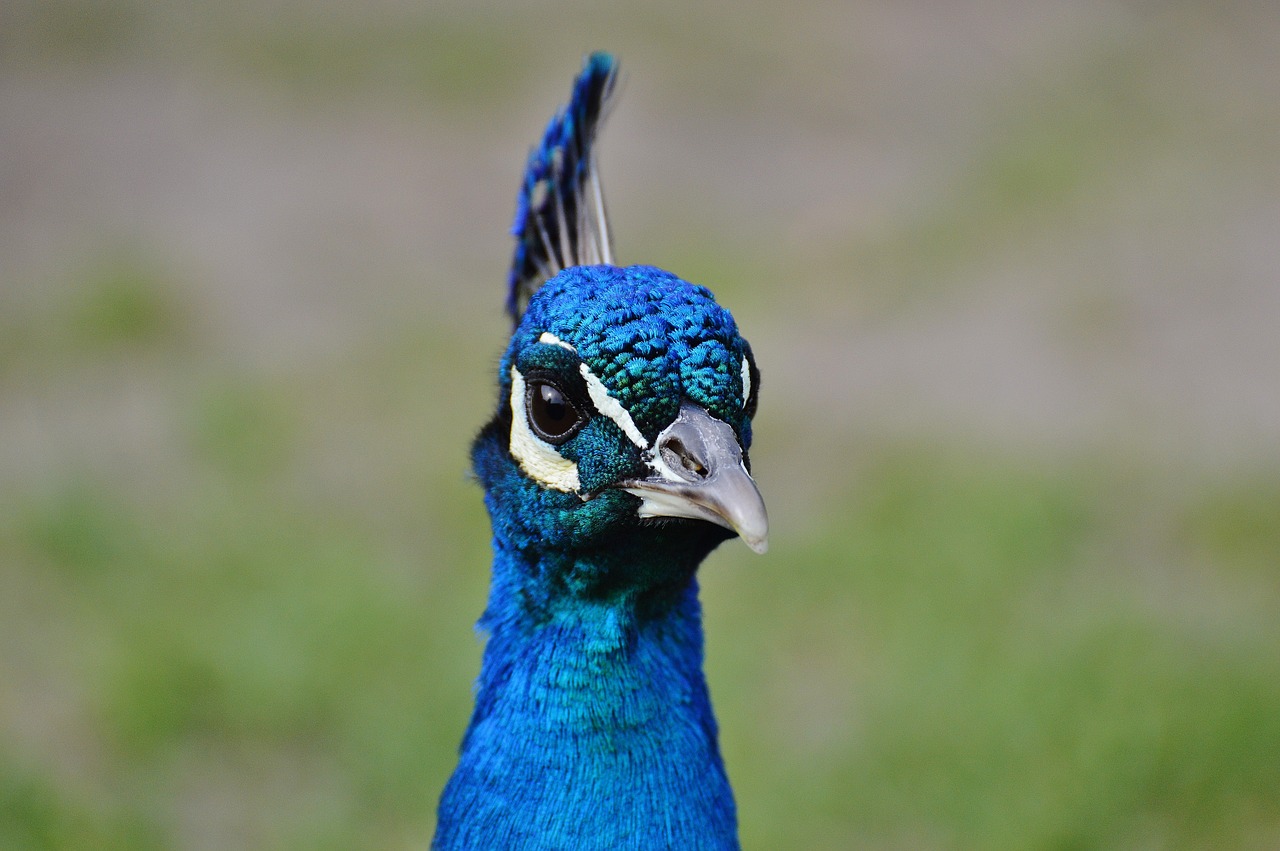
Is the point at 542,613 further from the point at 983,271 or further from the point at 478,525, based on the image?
the point at 983,271

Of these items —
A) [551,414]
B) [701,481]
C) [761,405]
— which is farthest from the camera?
[761,405]

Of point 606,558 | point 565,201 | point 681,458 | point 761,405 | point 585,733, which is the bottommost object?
point 585,733

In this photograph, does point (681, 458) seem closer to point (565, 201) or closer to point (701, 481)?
point (701, 481)

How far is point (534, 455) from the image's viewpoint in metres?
1.49

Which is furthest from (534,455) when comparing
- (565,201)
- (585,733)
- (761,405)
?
(761,405)

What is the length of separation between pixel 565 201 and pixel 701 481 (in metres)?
0.72

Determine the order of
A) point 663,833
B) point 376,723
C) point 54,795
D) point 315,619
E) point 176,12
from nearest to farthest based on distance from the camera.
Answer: point 663,833 → point 54,795 → point 376,723 → point 315,619 → point 176,12

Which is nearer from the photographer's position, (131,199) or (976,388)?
Result: (976,388)

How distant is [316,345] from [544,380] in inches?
121

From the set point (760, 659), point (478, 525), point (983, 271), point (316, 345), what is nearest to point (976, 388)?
point (983, 271)

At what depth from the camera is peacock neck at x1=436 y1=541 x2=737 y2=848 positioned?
1.56 meters

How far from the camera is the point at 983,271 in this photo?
4.84 metres

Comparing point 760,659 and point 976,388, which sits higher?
point 976,388

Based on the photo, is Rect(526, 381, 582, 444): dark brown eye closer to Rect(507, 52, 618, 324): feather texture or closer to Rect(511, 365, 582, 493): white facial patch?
Rect(511, 365, 582, 493): white facial patch
